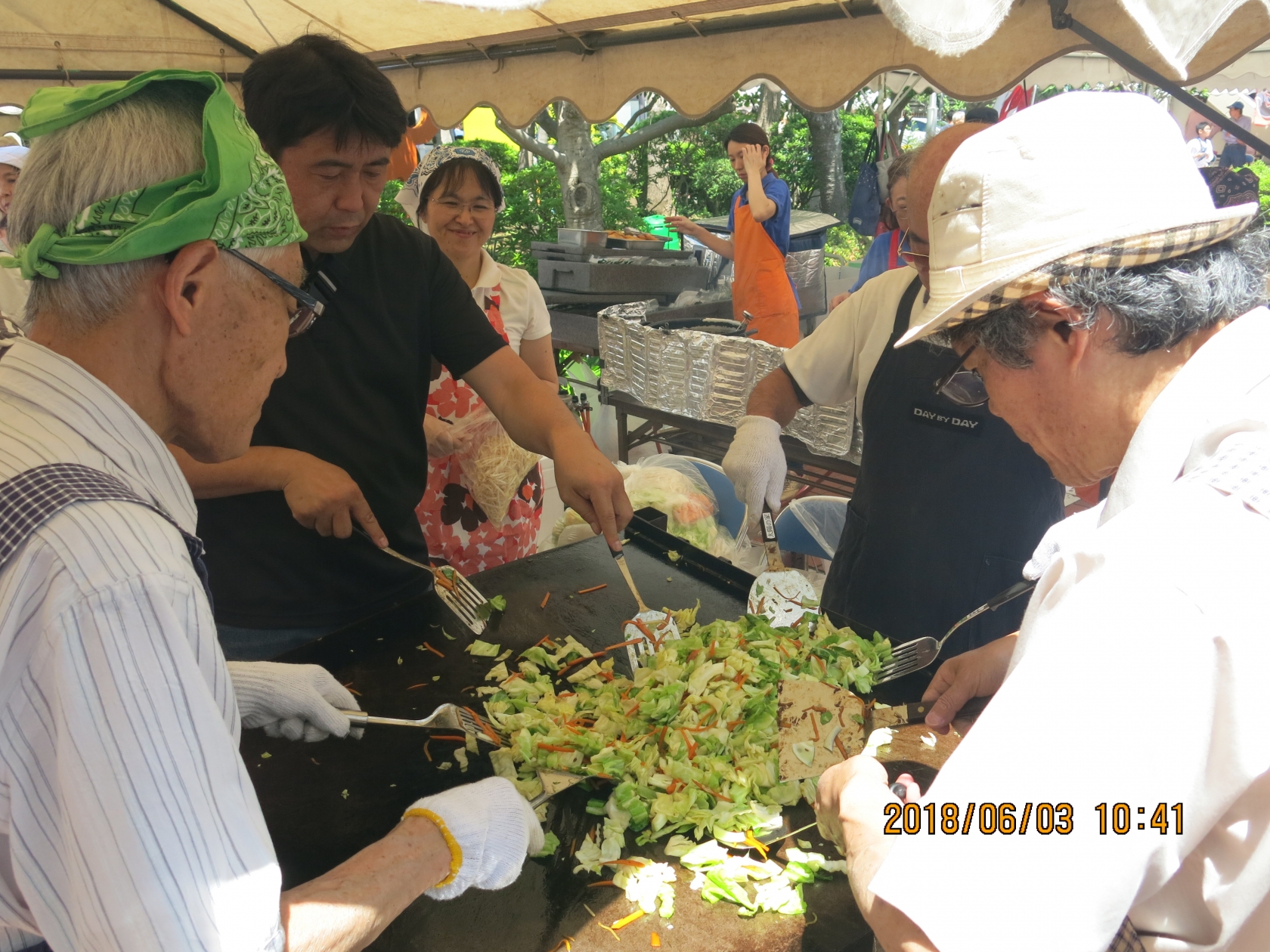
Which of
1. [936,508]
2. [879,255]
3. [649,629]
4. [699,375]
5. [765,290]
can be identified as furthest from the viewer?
[765,290]

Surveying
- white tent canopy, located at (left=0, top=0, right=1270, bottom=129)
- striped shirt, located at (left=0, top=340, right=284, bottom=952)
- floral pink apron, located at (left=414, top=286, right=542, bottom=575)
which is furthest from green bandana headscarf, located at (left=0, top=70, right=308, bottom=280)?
floral pink apron, located at (left=414, top=286, right=542, bottom=575)

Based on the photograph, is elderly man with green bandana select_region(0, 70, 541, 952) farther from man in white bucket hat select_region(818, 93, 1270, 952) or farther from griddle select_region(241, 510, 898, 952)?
man in white bucket hat select_region(818, 93, 1270, 952)

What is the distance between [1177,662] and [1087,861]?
0.88ft

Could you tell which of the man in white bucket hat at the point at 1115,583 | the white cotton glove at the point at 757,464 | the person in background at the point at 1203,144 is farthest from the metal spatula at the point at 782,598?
the person in background at the point at 1203,144

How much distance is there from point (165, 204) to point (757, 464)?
2263 millimetres

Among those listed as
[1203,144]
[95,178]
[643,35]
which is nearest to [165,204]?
[95,178]

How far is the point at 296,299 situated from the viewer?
1499 mm

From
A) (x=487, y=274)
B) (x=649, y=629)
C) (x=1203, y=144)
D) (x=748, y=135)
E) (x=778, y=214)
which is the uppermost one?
(x=1203, y=144)

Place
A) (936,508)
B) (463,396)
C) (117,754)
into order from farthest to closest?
1. (463,396)
2. (936,508)
3. (117,754)

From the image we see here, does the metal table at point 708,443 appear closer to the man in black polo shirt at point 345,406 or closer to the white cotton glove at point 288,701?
the man in black polo shirt at point 345,406

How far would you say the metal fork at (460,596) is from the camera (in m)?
2.61

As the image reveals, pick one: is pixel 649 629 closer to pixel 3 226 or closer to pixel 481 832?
pixel 481 832

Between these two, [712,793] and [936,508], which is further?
[936,508]

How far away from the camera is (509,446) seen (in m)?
3.88
